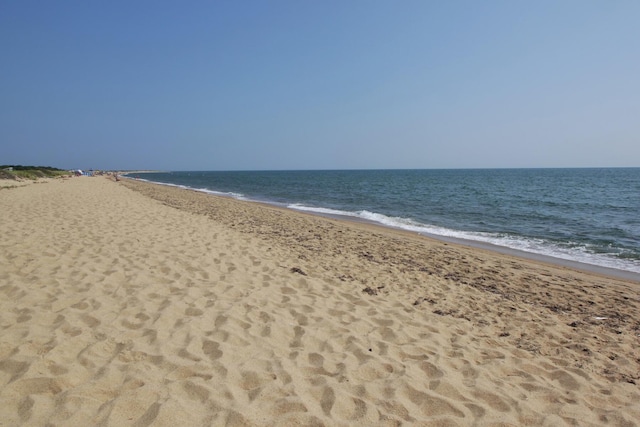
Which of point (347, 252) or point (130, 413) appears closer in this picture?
point (130, 413)

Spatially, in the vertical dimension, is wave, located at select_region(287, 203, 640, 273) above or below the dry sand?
below

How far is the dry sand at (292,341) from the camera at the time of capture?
2.65 metres

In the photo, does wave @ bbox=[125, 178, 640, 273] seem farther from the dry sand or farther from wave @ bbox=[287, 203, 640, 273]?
the dry sand

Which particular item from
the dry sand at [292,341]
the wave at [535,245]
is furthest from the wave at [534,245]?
the dry sand at [292,341]

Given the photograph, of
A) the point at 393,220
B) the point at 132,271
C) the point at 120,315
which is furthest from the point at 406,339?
the point at 393,220

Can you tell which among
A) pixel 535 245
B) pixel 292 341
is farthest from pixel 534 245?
pixel 292 341

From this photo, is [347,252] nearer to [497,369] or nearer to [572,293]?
[572,293]

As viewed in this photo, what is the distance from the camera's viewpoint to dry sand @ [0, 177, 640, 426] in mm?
2648

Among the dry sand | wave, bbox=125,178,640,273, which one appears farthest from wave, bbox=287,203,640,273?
the dry sand

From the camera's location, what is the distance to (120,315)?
155 inches

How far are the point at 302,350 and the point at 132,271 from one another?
11.1ft

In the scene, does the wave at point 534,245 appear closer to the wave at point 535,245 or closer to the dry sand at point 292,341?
the wave at point 535,245

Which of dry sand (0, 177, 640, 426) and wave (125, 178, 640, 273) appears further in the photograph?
wave (125, 178, 640, 273)

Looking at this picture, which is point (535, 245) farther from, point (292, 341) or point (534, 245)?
point (292, 341)
